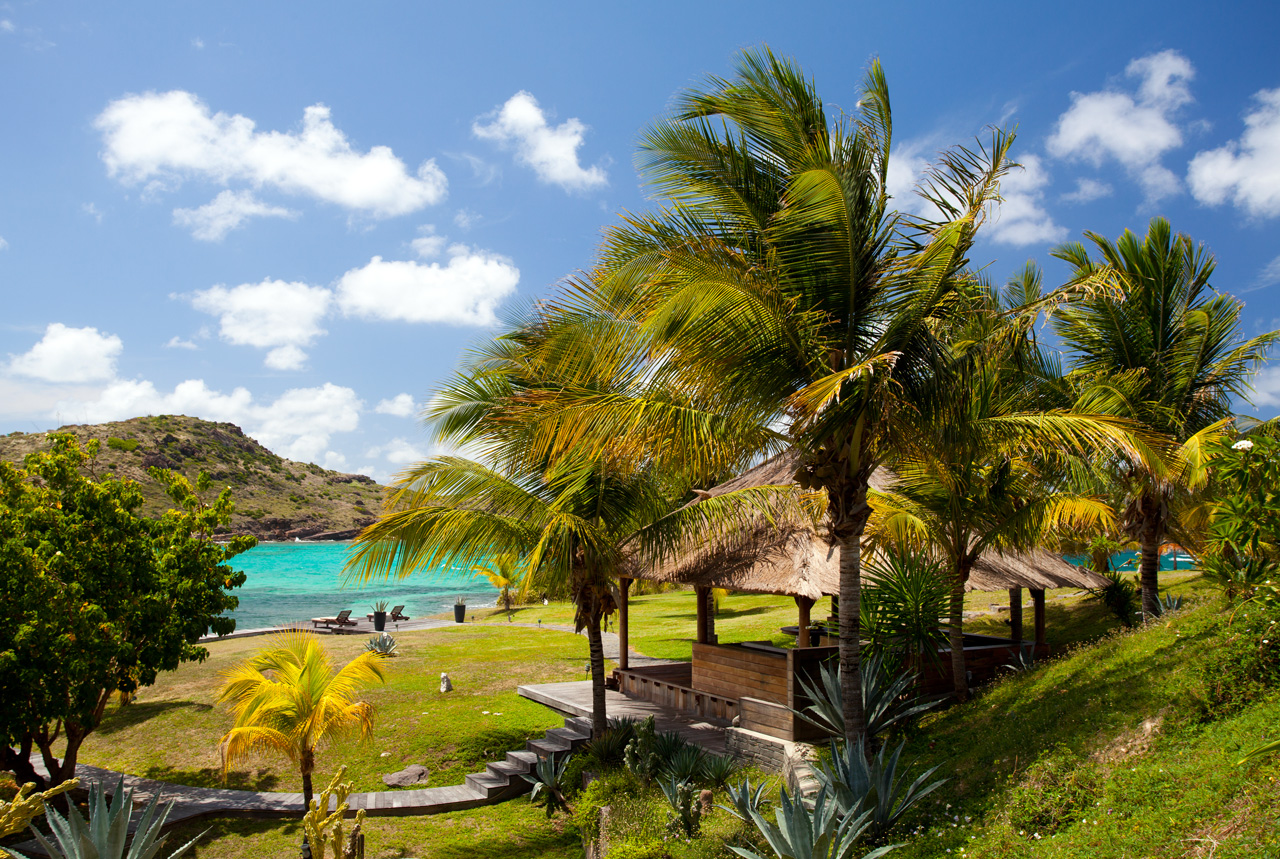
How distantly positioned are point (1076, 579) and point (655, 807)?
9407 millimetres

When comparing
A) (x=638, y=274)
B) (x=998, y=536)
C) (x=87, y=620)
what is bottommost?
(x=87, y=620)

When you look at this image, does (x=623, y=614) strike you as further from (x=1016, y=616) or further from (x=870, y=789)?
(x=870, y=789)

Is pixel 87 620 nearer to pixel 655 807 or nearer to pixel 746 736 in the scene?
pixel 655 807

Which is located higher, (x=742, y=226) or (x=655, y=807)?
(x=742, y=226)

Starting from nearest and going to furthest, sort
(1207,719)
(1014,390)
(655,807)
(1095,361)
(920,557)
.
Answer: (1207,719) < (655,807) < (920,557) < (1014,390) < (1095,361)

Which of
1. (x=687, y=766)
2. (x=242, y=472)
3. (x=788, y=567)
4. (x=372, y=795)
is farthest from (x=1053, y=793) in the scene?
(x=242, y=472)

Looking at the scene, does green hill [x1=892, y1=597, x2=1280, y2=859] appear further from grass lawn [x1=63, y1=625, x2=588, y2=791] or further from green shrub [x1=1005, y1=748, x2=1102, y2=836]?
grass lawn [x1=63, y1=625, x2=588, y2=791]

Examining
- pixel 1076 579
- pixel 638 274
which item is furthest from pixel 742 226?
pixel 1076 579

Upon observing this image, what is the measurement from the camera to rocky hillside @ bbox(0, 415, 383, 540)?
7812cm

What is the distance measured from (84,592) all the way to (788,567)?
9060 mm

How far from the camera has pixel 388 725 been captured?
509 inches

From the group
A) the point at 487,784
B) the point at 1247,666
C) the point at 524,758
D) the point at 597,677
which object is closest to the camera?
the point at 1247,666

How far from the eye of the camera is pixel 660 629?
24.5 m

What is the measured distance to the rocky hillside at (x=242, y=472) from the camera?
256ft
